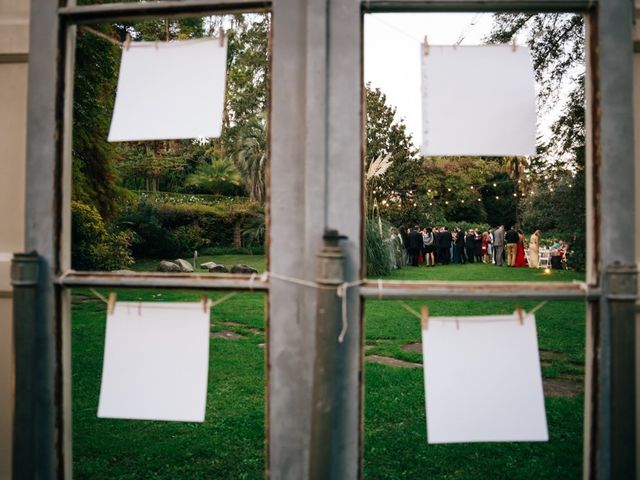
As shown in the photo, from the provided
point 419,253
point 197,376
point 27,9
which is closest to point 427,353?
point 197,376

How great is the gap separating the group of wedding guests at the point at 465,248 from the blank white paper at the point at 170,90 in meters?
10.2

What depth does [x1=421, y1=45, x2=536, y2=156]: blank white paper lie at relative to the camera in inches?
45.9

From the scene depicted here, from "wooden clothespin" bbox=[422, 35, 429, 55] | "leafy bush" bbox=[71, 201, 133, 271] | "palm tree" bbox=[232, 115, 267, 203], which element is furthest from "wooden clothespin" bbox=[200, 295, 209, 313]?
"palm tree" bbox=[232, 115, 267, 203]

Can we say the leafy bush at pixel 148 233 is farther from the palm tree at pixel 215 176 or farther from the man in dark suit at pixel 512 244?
the man in dark suit at pixel 512 244

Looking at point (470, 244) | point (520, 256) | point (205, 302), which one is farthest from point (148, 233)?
point (205, 302)

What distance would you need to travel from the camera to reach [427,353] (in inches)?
44.8

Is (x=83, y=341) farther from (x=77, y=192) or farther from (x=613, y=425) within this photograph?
(x=613, y=425)

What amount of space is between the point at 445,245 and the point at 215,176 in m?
11.7

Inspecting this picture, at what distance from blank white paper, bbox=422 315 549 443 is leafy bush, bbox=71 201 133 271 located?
824 cm

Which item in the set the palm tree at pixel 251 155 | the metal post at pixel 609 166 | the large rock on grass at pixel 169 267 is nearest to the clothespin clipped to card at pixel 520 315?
the metal post at pixel 609 166

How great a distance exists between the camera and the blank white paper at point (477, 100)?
117cm

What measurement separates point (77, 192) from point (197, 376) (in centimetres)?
797

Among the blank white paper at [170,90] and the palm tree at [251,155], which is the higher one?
the palm tree at [251,155]

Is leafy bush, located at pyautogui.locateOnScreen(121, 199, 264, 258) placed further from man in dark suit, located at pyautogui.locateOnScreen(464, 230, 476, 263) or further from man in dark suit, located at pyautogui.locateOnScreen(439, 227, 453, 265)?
man in dark suit, located at pyautogui.locateOnScreen(464, 230, 476, 263)
